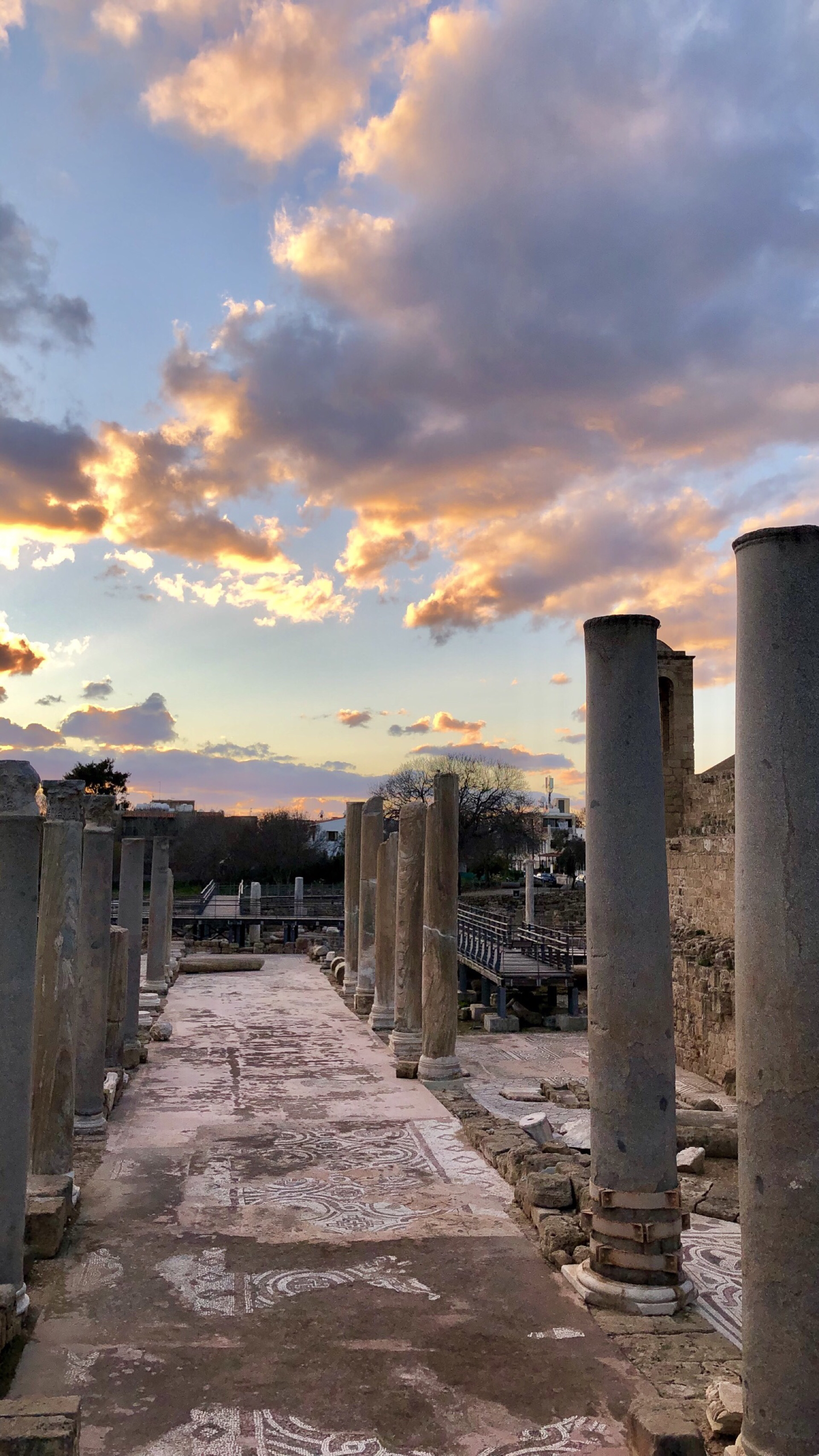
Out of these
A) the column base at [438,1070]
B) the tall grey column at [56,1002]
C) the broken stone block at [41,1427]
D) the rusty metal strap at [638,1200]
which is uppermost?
the tall grey column at [56,1002]

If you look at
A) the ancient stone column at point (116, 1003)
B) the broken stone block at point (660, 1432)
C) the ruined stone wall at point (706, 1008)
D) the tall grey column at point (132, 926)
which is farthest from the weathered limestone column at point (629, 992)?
the ruined stone wall at point (706, 1008)

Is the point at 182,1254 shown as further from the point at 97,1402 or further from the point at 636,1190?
the point at 636,1190

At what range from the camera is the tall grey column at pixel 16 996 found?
5426 mm

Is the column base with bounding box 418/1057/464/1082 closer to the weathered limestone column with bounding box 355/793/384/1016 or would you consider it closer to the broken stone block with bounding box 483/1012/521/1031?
the weathered limestone column with bounding box 355/793/384/1016

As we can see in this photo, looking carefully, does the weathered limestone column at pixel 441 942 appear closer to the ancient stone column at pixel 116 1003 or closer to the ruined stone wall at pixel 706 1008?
the ancient stone column at pixel 116 1003

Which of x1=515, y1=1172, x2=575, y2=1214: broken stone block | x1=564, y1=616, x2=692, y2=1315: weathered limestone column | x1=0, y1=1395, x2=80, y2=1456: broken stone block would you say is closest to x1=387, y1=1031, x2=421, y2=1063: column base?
x1=515, y1=1172, x2=575, y2=1214: broken stone block

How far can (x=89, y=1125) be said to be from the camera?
362 inches

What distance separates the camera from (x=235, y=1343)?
17.0ft

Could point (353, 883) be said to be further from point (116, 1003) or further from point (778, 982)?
point (778, 982)

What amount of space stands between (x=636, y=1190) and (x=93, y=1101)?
5525mm

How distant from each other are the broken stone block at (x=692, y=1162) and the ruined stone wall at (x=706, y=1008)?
5.73 meters

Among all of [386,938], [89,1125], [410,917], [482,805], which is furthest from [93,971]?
[482,805]

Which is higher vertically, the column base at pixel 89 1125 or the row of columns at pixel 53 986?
the row of columns at pixel 53 986

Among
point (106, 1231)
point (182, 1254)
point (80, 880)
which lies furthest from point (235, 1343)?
point (80, 880)
